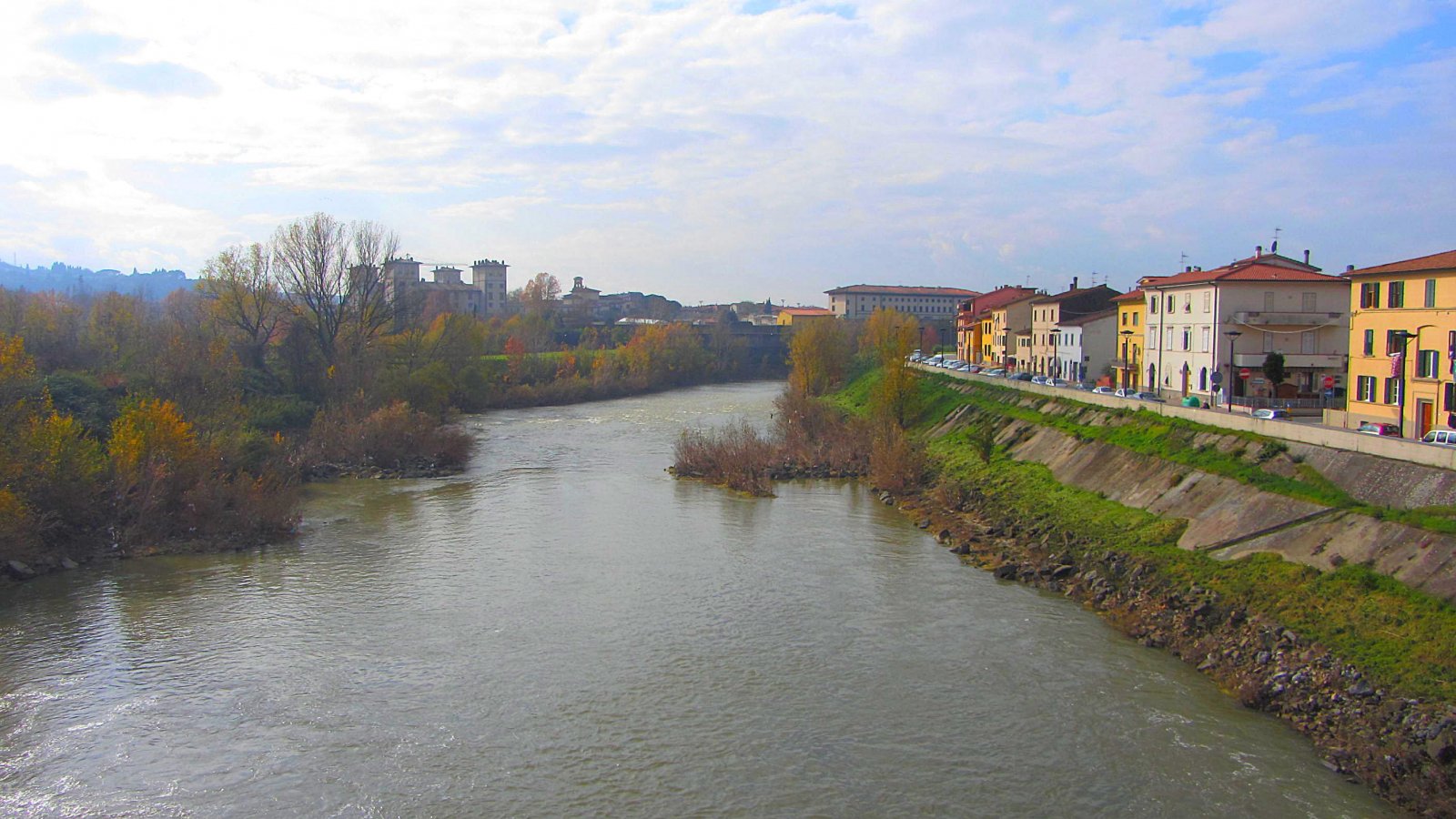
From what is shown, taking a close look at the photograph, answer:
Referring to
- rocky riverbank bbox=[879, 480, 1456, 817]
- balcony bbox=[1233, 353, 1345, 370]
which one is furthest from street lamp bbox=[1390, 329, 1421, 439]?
balcony bbox=[1233, 353, 1345, 370]

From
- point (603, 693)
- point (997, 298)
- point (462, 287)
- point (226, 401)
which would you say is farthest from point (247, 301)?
point (462, 287)

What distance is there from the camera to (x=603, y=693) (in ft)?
39.1

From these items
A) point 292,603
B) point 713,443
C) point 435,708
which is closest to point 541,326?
point 713,443

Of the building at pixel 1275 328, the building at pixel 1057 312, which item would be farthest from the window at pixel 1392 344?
the building at pixel 1057 312

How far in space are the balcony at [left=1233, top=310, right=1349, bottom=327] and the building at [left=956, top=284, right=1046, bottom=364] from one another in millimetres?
24010

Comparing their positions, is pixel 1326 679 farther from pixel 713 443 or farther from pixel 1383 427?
pixel 713 443

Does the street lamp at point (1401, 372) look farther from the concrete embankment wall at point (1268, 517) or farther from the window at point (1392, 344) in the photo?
the concrete embankment wall at point (1268, 517)

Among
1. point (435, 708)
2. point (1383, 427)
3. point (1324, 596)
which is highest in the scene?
point (1383, 427)

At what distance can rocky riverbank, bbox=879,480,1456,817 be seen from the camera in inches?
372

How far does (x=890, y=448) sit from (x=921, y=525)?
5.33 meters

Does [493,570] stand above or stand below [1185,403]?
below

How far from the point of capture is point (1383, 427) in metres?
18.0

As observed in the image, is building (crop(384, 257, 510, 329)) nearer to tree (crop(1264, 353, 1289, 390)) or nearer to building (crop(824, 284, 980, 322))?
building (crop(824, 284, 980, 322))

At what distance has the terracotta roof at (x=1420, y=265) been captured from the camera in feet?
58.4
